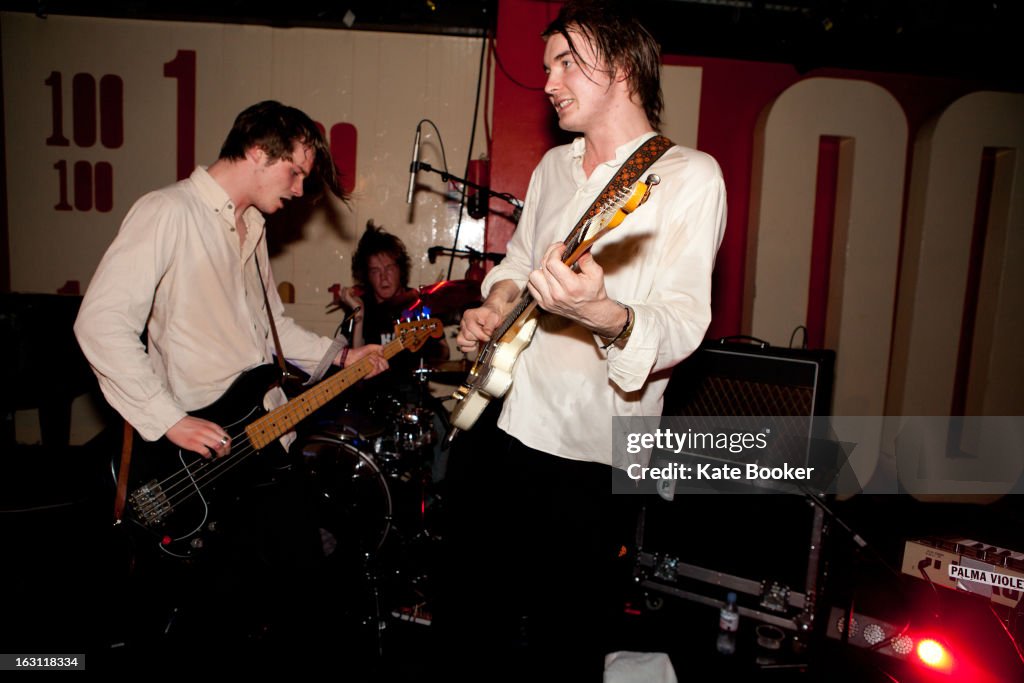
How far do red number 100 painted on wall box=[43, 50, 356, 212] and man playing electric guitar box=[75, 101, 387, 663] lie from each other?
7.29 ft

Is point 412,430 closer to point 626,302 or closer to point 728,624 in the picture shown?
point 728,624

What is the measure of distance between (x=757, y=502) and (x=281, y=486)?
226 cm

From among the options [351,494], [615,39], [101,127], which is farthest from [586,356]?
[101,127]

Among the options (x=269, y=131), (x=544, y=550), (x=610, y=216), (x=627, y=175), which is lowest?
(x=544, y=550)

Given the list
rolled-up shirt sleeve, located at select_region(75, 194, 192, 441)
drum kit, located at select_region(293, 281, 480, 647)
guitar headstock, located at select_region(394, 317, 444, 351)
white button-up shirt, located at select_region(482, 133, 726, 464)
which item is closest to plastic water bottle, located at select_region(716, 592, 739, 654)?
drum kit, located at select_region(293, 281, 480, 647)

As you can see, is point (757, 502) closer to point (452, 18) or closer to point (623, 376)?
point (623, 376)

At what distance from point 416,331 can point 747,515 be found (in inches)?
76.3

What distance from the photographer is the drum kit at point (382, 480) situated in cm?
334

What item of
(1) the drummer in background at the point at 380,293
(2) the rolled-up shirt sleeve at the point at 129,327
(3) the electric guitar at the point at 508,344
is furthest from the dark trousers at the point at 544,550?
(1) the drummer in background at the point at 380,293

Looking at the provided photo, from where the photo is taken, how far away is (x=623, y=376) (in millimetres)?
1287

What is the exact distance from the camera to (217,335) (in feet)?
7.68

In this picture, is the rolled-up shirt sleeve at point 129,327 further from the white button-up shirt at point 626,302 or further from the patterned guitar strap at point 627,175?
the patterned guitar strap at point 627,175

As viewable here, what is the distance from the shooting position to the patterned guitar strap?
51.2 inches

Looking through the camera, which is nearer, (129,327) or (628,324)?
(628,324)
